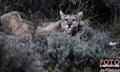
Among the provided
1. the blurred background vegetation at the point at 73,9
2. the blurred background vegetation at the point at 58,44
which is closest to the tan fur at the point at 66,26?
the blurred background vegetation at the point at 58,44

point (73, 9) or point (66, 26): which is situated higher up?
point (73, 9)

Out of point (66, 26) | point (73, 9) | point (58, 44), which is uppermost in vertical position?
point (73, 9)

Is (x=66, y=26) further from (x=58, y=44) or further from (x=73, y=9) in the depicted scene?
(x=73, y=9)

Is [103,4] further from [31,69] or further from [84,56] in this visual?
[31,69]

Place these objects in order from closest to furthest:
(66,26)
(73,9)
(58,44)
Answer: (58,44), (66,26), (73,9)

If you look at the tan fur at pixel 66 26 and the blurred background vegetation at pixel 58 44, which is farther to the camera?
the tan fur at pixel 66 26

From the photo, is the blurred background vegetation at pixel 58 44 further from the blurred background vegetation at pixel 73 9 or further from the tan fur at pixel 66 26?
the tan fur at pixel 66 26

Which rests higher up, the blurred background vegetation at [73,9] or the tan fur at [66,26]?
the blurred background vegetation at [73,9]

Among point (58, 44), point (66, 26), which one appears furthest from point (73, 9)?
point (58, 44)

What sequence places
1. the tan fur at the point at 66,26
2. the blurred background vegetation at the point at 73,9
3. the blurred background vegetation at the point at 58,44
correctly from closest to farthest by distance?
the blurred background vegetation at the point at 58,44 → the tan fur at the point at 66,26 → the blurred background vegetation at the point at 73,9

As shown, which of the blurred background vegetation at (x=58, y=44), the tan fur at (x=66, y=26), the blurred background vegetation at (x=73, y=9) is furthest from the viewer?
the blurred background vegetation at (x=73, y=9)

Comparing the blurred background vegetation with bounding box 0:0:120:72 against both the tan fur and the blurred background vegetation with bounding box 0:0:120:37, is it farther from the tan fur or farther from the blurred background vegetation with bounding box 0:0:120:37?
the tan fur

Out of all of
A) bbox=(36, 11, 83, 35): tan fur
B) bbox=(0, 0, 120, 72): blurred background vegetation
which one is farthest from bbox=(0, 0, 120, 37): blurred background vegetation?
bbox=(36, 11, 83, 35): tan fur

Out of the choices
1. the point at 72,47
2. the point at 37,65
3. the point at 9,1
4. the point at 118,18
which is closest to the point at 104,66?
the point at 72,47
